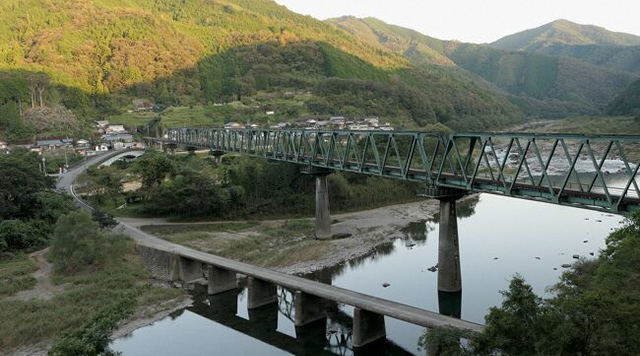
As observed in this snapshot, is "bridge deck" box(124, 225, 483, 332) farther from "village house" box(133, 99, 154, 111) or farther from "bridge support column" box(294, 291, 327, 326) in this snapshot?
"village house" box(133, 99, 154, 111)

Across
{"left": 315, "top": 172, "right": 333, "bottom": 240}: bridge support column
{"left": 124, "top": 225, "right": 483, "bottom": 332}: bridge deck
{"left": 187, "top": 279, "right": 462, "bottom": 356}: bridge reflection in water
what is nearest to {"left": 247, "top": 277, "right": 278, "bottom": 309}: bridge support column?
{"left": 187, "top": 279, "right": 462, "bottom": 356}: bridge reflection in water

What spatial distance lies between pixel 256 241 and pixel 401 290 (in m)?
17.4

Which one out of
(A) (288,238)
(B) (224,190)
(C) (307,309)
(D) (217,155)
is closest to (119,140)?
(D) (217,155)

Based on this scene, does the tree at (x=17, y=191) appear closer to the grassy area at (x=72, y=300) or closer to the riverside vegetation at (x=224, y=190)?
the grassy area at (x=72, y=300)

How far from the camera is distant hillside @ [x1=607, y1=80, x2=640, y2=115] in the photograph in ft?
499

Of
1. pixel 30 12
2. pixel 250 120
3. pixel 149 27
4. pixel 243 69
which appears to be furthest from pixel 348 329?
pixel 30 12

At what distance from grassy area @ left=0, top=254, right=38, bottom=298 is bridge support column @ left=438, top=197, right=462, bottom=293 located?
28.9 metres

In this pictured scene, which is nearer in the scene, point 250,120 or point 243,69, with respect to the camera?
point 250,120

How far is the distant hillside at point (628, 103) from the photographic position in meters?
152

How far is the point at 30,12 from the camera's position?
565ft

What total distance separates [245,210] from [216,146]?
2164 centimetres

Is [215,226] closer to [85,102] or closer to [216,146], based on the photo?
[216,146]

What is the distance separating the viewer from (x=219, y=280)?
37031mm

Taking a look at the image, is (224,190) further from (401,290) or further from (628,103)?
(628,103)
